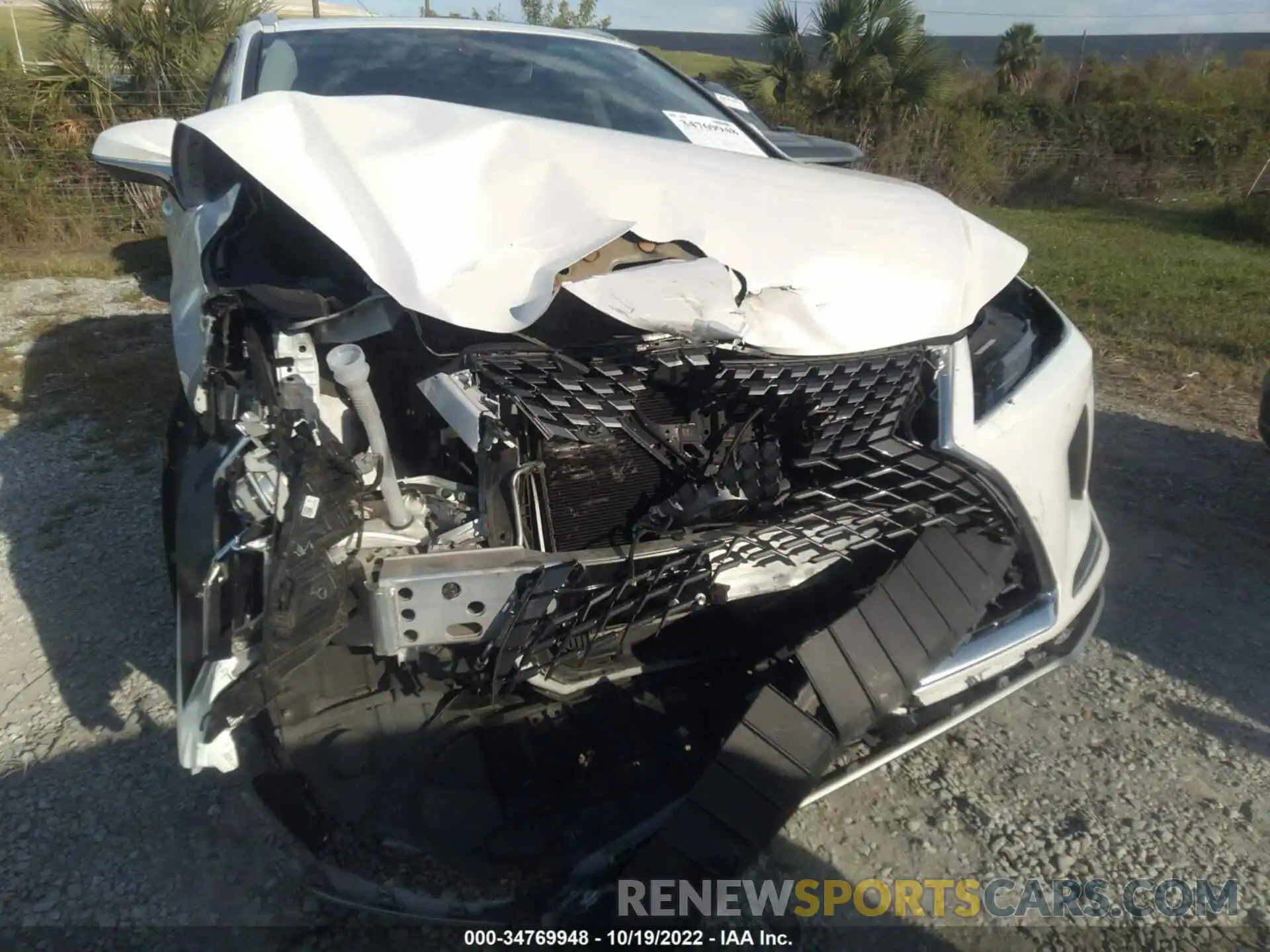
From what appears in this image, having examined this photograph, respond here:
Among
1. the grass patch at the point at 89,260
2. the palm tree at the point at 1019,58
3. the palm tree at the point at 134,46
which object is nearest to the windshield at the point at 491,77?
the grass patch at the point at 89,260

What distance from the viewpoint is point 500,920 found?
6.10ft

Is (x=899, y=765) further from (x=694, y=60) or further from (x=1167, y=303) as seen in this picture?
(x=694, y=60)

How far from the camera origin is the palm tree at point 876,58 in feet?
40.8

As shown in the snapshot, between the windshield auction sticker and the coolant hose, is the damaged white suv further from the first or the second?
the windshield auction sticker

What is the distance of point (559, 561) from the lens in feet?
5.94

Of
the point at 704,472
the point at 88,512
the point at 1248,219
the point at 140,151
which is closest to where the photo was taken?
the point at 704,472

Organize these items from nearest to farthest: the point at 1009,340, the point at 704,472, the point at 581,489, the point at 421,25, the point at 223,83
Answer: the point at 581,489 < the point at 704,472 < the point at 1009,340 < the point at 223,83 < the point at 421,25

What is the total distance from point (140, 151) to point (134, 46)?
8132 mm

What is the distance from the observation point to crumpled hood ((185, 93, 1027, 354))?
189 centimetres

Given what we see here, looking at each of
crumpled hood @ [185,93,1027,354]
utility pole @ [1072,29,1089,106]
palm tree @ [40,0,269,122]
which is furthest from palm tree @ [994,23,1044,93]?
crumpled hood @ [185,93,1027,354]

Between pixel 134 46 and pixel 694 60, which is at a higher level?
pixel 134 46

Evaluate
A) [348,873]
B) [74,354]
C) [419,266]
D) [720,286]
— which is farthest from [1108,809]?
[74,354]

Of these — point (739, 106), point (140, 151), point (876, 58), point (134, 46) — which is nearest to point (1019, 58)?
point (876, 58)

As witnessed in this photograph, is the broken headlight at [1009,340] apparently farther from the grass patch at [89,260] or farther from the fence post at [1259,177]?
the fence post at [1259,177]
